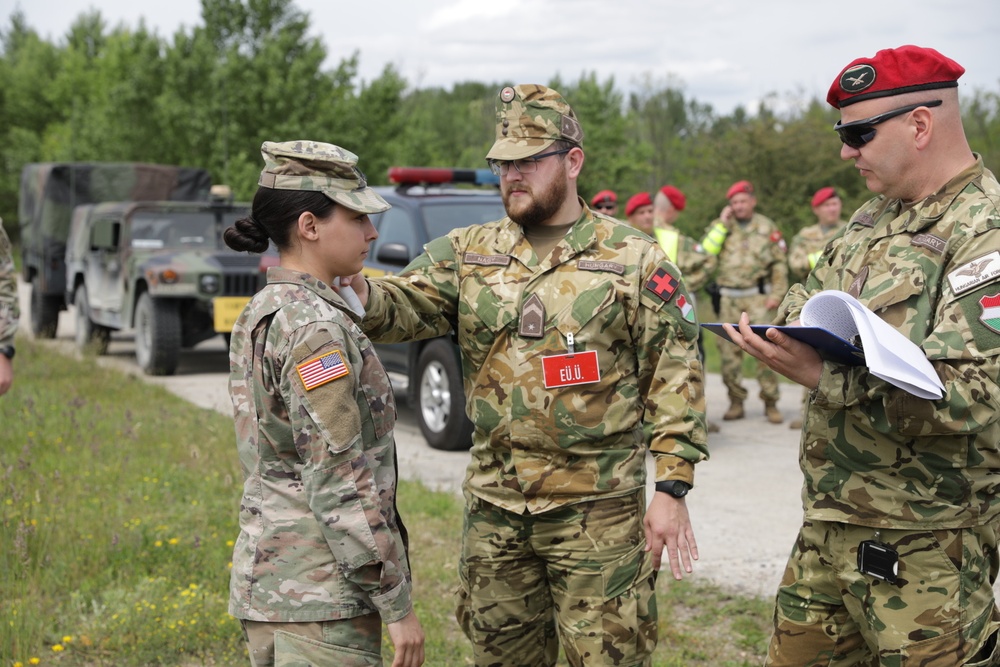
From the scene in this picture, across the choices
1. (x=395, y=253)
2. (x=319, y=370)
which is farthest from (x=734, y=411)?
(x=319, y=370)

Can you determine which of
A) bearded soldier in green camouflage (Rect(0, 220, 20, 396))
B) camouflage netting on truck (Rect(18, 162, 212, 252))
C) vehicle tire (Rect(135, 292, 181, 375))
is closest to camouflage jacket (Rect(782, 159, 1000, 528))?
bearded soldier in green camouflage (Rect(0, 220, 20, 396))

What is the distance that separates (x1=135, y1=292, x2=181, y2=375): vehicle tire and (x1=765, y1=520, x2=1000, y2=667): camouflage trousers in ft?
30.5

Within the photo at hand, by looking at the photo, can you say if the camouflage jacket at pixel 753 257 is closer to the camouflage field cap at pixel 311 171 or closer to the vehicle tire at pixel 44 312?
the camouflage field cap at pixel 311 171

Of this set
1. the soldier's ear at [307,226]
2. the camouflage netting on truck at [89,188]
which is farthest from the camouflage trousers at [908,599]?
the camouflage netting on truck at [89,188]

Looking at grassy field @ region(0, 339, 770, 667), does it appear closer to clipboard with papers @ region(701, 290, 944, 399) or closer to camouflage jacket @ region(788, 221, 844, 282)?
clipboard with papers @ region(701, 290, 944, 399)

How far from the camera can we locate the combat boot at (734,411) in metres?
9.51

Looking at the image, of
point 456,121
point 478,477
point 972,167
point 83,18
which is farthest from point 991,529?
point 83,18

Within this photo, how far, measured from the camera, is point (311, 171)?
8.34 ft

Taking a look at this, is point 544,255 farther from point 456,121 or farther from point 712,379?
point 456,121

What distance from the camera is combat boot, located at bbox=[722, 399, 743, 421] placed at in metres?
9.51

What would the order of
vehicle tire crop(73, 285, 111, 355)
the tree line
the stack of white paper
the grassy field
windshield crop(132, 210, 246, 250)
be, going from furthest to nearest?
the tree line < vehicle tire crop(73, 285, 111, 355) < windshield crop(132, 210, 246, 250) < the grassy field < the stack of white paper

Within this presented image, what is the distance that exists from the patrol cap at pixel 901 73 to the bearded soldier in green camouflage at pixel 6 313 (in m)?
3.61

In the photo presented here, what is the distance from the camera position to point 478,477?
126 inches

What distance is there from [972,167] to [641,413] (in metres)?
1.12
